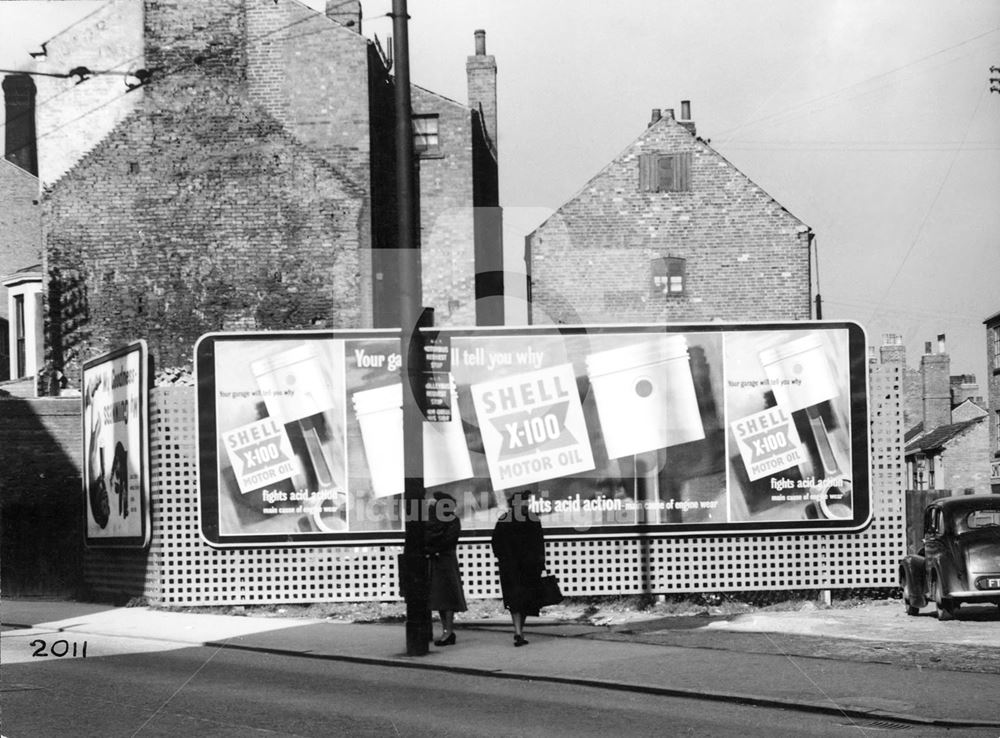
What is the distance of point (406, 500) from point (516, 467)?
4673 millimetres

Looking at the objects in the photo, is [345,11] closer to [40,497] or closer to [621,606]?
[40,497]

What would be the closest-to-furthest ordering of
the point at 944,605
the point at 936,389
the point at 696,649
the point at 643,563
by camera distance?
the point at 696,649 → the point at 944,605 → the point at 643,563 → the point at 936,389

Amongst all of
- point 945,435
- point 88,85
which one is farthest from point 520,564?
point 945,435

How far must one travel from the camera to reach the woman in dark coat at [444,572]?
46.2 feet

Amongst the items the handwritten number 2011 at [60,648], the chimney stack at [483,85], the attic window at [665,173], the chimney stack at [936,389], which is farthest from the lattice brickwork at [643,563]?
the chimney stack at [936,389]

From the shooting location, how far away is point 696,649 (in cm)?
1313

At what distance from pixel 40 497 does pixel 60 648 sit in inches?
423

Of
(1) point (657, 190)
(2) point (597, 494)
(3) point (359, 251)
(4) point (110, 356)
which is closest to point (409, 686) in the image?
(2) point (597, 494)

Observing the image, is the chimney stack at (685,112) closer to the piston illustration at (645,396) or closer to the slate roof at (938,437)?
the slate roof at (938,437)

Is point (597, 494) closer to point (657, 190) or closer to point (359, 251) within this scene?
point (359, 251)

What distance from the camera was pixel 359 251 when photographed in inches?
1307

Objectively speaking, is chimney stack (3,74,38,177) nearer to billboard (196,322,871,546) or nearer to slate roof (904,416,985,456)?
billboard (196,322,871,546)

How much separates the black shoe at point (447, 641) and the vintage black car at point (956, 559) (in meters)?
5.99

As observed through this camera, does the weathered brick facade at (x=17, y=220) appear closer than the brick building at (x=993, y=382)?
Yes
